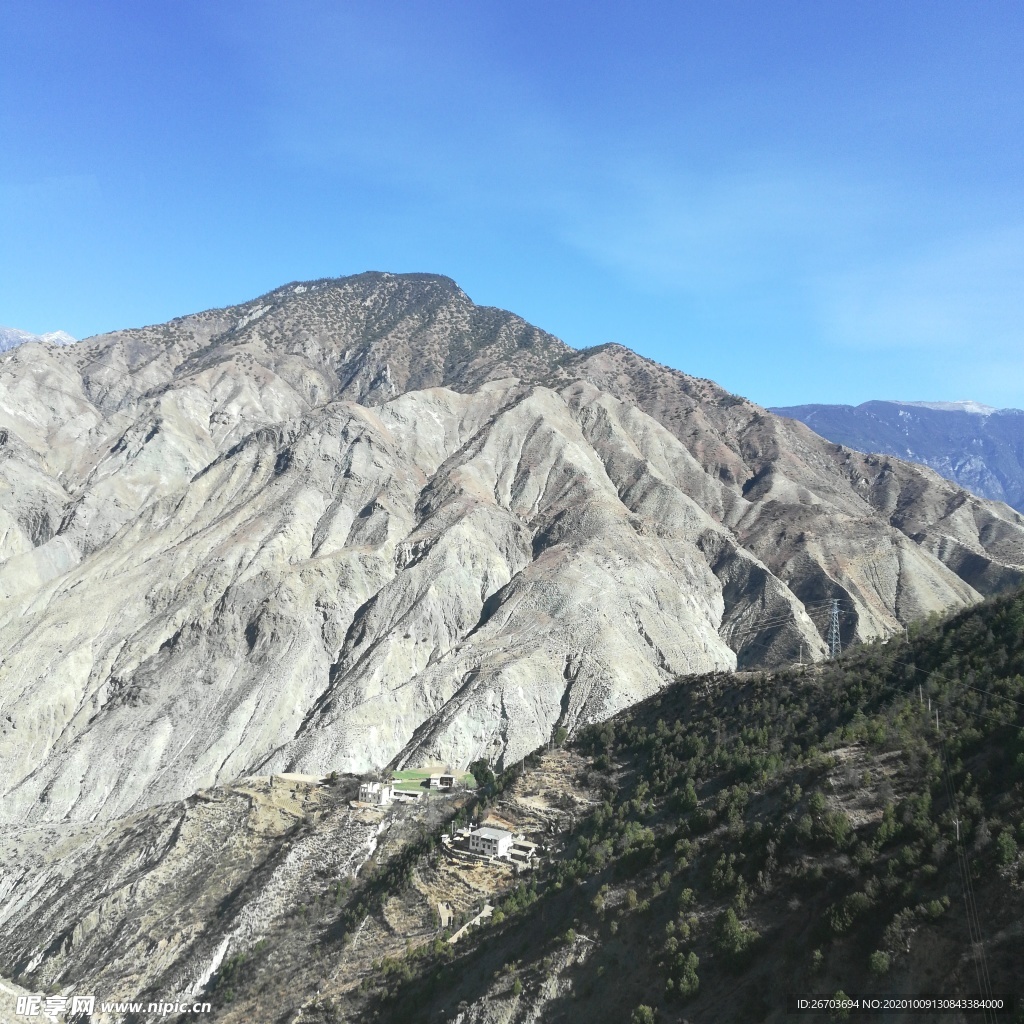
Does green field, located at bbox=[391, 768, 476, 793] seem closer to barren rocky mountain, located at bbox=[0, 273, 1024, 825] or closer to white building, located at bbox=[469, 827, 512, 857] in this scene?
barren rocky mountain, located at bbox=[0, 273, 1024, 825]

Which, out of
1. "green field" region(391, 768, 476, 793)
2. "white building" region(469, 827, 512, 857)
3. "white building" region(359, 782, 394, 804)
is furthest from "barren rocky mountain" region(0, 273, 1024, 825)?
"white building" region(469, 827, 512, 857)

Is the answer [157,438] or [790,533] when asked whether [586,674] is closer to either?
[790,533]

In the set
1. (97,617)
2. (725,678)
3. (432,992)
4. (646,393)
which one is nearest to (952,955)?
(432,992)

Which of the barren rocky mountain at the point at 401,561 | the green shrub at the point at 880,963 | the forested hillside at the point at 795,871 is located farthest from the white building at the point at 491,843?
the barren rocky mountain at the point at 401,561

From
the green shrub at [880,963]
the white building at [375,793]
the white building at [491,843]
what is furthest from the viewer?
the white building at [375,793]

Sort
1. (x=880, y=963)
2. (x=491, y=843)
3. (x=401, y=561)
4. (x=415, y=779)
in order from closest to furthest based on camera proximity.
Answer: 1. (x=880, y=963)
2. (x=491, y=843)
3. (x=415, y=779)
4. (x=401, y=561)

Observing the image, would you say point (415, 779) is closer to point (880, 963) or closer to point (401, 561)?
point (401, 561)

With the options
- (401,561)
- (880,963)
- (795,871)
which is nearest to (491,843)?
(795,871)

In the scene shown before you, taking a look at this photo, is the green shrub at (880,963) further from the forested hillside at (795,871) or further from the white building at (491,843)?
the white building at (491,843)
